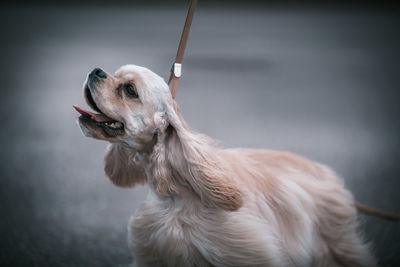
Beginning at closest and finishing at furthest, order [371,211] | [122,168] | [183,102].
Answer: [122,168] < [371,211] < [183,102]

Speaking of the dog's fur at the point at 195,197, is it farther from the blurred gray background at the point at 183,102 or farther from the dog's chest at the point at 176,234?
the blurred gray background at the point at 183,102

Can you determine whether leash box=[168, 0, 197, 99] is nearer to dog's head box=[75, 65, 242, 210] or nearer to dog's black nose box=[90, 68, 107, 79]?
dog's head box=[75, 65, 242, 210]

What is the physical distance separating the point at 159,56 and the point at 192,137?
2491mm

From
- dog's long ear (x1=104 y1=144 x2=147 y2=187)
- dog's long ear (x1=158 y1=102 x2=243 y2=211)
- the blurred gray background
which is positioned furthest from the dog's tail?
dog's long ear (x1=104 y1=144 x2=147 y2=187)

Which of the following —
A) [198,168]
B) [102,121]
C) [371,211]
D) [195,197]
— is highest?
[102,121]

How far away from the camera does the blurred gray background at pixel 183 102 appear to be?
160 cm

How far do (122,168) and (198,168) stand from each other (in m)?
0.38

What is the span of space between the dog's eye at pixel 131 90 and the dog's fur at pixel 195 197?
0.02m

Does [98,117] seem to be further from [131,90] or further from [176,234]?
[176,234]

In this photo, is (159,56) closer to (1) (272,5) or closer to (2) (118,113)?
(1) (272,5)

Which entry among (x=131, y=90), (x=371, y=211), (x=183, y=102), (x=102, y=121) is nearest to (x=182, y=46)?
(x=131, y=90)

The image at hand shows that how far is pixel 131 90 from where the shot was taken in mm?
949

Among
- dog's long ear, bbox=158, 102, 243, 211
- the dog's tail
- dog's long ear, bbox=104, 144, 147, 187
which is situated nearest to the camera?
dog's long ear, bbox=158, 102, 243, 211

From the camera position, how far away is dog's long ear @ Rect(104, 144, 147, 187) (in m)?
1.15
